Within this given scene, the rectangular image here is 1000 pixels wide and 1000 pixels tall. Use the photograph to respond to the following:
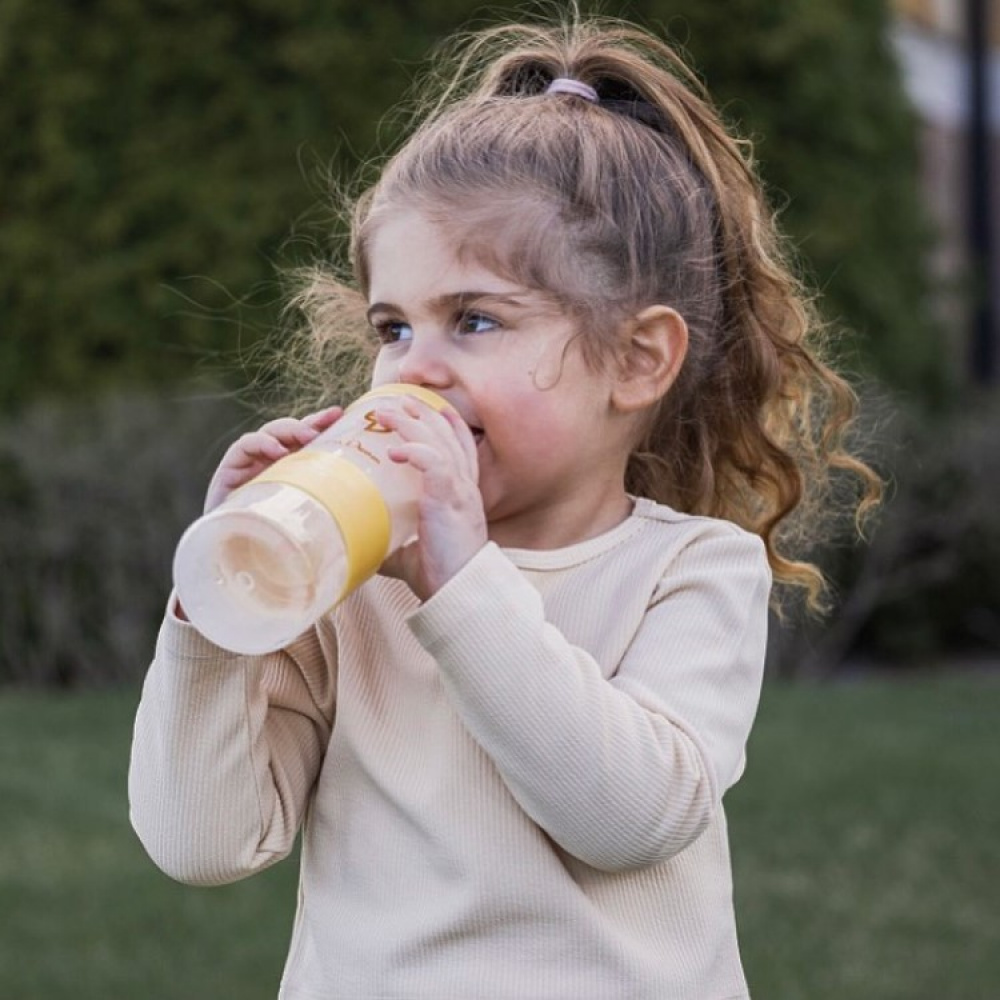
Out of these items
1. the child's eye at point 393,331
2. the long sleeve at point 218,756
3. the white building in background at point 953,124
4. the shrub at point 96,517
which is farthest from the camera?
the white building in background at point 953,124

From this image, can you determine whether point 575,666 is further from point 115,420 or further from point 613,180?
point 115,420

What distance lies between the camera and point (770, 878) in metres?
5.59

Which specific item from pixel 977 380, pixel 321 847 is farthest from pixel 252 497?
pixel 977 380

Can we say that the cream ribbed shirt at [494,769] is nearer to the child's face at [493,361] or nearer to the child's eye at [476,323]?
the child's face at [493,361]

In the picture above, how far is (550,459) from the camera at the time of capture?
7.43 ft

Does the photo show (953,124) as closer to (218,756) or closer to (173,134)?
(173,134)

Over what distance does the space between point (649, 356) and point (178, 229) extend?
652cm

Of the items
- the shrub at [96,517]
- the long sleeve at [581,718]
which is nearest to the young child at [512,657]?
the long sleeve at [581,718]

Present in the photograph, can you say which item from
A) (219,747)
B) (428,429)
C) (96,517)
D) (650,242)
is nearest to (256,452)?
(428,429)

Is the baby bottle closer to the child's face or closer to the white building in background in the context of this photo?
the child's face

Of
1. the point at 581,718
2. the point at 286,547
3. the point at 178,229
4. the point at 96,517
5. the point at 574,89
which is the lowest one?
the point at 96,517

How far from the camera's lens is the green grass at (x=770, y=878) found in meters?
4.86

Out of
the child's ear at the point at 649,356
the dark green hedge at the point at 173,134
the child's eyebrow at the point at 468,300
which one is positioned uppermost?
the child's eyebrow at the point at 468,300

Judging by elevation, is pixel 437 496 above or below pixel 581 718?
above
